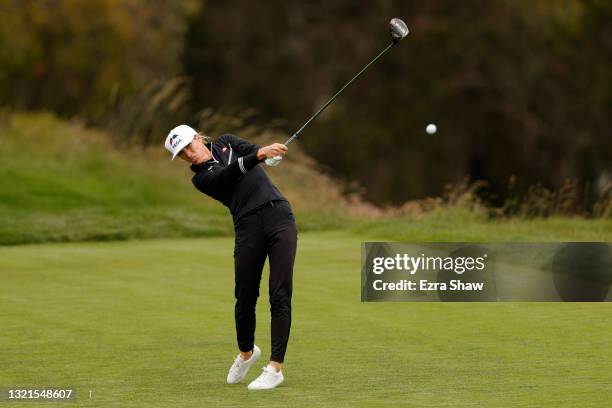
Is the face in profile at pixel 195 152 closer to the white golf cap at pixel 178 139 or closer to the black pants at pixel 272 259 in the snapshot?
the white golf cap at pixel 178 139

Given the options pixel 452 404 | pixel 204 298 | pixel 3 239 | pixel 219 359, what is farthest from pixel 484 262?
pixel 3 239

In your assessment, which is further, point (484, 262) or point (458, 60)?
point (458, 60)

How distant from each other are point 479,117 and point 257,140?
2066 cm

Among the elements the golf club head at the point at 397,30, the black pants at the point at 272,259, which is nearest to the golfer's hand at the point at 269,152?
the black pants at the point at 272,259

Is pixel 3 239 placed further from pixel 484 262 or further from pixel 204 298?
pixel 484 262

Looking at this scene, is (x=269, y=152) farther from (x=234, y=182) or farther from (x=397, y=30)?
(x=397, y=30)

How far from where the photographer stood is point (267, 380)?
8398 mm

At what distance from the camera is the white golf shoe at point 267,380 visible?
838 centimetres

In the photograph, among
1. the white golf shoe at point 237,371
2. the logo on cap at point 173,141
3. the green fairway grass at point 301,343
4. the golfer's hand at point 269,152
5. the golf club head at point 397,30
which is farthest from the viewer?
the golf club head at point 397,30

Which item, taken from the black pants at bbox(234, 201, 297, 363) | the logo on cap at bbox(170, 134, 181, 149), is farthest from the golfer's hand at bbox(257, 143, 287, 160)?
the logo on cap at bbox(170, 134, 181, 149)

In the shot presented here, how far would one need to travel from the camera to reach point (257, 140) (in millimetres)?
22875

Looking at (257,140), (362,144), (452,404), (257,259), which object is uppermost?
(362,144)

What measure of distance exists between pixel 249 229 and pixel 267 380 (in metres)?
0.86

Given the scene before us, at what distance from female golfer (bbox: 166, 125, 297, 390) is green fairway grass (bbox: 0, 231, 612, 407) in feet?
1.01
